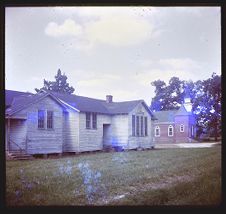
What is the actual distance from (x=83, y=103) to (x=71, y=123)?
1999 mm

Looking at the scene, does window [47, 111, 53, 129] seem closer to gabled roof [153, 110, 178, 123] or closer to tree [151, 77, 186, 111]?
gabled roof [153, 110, 178, 123]

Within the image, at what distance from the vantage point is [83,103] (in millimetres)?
19688

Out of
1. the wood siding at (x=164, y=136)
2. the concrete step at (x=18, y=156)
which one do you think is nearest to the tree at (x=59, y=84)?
the wood siding at (x=164, y=136)

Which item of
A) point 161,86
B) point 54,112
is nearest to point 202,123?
point 161,86

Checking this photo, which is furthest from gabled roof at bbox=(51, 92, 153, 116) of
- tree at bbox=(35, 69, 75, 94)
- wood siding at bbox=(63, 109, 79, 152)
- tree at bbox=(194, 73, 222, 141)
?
tree at bbox=(35, 69, 75, 94)

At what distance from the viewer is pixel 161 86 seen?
4362 cm

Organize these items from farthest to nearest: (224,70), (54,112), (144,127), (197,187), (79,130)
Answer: (144,127), (79,130), (54,112), (197,187), (224,70)

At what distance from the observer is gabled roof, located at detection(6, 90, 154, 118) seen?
15805mm

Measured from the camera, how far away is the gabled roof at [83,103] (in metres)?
15.8

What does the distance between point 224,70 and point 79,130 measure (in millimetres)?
13864

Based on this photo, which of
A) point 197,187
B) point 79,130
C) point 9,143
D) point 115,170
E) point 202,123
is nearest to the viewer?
point 197,187

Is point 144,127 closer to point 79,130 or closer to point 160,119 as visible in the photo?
point 79,130

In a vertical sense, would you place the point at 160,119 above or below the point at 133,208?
above

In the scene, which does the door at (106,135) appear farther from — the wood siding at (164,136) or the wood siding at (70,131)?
the wood siding at (164,136)
